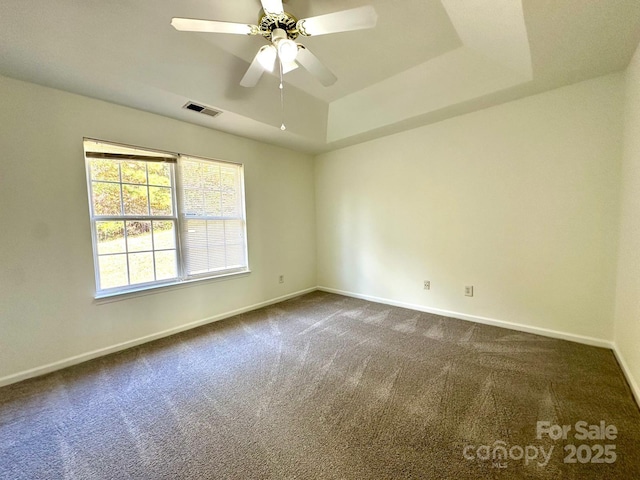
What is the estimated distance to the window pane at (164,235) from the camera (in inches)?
113

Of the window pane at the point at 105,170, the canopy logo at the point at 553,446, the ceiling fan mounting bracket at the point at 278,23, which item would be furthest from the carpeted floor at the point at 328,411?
the ceiling fan mounting bracket at the point at 278,23

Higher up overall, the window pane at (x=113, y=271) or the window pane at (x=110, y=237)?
the window pane at (x=110, y=237)

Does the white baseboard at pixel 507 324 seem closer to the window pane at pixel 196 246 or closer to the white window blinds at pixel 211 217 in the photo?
the white window blinds at pixel 211 217

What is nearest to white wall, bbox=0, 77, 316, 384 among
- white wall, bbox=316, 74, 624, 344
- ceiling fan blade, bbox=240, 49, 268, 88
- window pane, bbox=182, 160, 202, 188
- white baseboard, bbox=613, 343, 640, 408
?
window pane, bbox=182, 160, 202, 188

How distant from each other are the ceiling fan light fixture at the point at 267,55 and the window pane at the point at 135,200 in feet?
6.31

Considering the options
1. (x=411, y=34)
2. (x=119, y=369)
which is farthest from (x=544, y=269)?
(x=119, y=369)

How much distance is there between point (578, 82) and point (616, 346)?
2.42 meters

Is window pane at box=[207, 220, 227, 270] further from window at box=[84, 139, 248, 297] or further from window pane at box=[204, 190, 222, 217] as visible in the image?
window pane at box=[204, 190, 222, 217]

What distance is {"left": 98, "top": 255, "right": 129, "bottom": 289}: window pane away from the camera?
8.28ft

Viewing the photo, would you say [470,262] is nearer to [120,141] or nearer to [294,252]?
[294,252]

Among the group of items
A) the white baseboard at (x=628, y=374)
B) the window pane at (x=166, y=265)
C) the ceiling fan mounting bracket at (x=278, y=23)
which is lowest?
the white baseboard at (x=628, y=374)

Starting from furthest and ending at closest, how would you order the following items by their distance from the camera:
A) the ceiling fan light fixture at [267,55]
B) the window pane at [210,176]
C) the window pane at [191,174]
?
1. the window pane at [210,176]
2. the window pane at [191,174]
3. the ceiling fan light fixture at [267,55]

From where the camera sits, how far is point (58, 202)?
7.38 ft

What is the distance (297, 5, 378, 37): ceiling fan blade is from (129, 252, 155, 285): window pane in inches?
104
